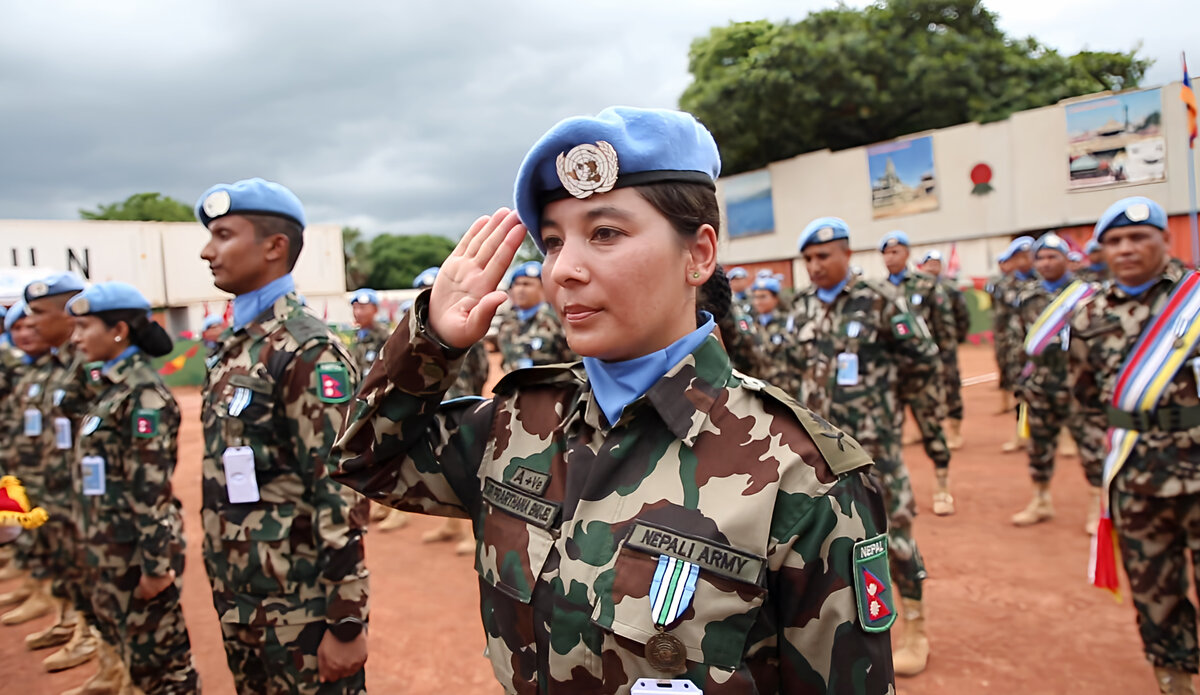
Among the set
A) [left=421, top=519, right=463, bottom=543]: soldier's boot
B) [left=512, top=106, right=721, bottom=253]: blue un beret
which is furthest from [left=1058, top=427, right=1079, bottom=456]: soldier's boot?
[left=512, top=106, right=721, bottom=253]: blue un beret

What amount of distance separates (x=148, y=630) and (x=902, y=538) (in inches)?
155

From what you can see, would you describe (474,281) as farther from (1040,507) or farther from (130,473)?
(1040,507)

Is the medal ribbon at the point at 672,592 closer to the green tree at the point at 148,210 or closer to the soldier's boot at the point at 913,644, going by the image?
the soldier's boot at the point at 913,644

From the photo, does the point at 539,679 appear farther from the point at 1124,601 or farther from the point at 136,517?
the point at 1124,601

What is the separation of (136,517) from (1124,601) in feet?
19.1

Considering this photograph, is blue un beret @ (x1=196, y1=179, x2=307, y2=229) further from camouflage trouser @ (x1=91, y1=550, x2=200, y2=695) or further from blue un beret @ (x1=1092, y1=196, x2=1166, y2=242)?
blue un beret @ (x1=1092, y1=196, x2=1166, y2=242)

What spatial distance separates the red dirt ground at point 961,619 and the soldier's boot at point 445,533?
0.40 ft

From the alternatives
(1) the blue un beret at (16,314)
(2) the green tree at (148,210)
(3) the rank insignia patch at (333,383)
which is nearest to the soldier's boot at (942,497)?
(3) the rank insignia patch at (333,383)

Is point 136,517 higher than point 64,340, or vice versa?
point 64,340

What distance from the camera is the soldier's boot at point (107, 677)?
440 cm

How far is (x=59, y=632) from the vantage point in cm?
527

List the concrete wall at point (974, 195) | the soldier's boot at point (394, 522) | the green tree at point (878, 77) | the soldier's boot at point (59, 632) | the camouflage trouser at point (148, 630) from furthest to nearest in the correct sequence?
the green tree at point (878, 77), the concrete wall at point (974, 195), the soldier's boot at point (394, 522), the soldier's boot at point (59, 632), the camouflage trouser at point (148, 630)

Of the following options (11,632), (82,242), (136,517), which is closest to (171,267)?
(82,242)

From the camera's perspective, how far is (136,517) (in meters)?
3.54
